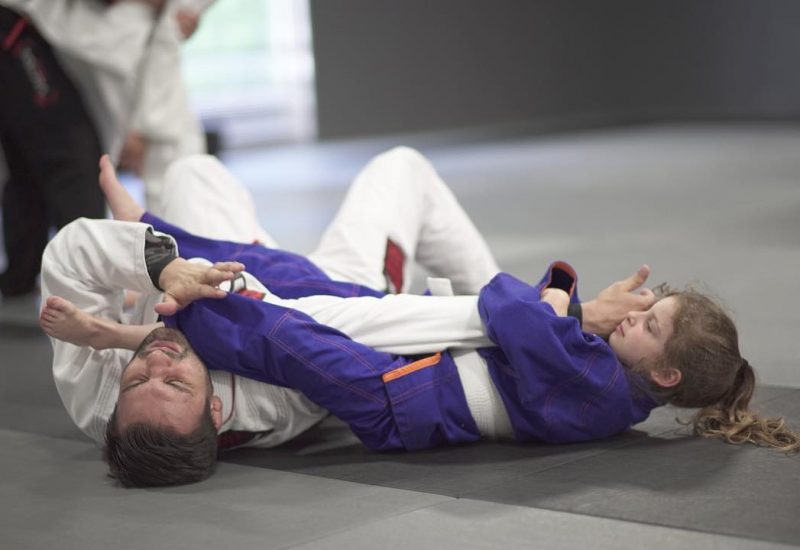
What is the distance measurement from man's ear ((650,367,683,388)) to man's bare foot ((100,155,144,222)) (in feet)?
4.12

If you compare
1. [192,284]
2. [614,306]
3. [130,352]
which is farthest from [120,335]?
[614,306]

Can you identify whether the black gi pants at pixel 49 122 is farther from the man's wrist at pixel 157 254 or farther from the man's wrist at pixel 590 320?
the man's wrist at pixel 590 320

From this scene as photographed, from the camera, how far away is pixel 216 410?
229 centimetres

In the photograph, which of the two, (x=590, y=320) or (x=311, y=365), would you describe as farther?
(x=590, y=320)

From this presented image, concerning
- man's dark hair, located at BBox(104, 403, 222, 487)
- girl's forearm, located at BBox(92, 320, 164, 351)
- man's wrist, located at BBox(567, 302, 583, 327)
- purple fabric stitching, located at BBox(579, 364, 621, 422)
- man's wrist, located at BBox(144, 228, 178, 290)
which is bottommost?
man's dark hair, located at BBox(104, 403, 222, 487)

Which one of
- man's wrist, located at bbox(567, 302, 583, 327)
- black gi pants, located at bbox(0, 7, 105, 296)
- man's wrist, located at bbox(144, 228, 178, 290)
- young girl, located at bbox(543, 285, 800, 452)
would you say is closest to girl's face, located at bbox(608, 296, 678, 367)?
young girl, located at bbox(543, 285, 800, 452)

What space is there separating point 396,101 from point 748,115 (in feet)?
11.0

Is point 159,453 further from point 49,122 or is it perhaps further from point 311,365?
point 49,122

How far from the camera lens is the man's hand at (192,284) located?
2252 millimetres

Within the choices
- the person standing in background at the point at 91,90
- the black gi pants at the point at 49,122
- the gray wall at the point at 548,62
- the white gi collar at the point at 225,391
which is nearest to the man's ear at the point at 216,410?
the white gi collar at the point at 225,391

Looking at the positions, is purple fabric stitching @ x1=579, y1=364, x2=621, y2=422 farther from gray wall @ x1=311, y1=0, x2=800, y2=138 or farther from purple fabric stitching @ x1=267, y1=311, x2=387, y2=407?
gray wall @ x1=311, y1=0, x2=800, y2=138

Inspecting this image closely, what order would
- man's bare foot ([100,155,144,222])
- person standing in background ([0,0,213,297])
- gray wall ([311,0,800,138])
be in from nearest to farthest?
man's bare foot ([100,155,144,222]) → person standing in background ([0,0,213,297]) → gray wall ([311,0,800,138])

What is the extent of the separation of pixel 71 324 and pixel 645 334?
1.11m

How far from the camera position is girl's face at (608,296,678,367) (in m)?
2.22
